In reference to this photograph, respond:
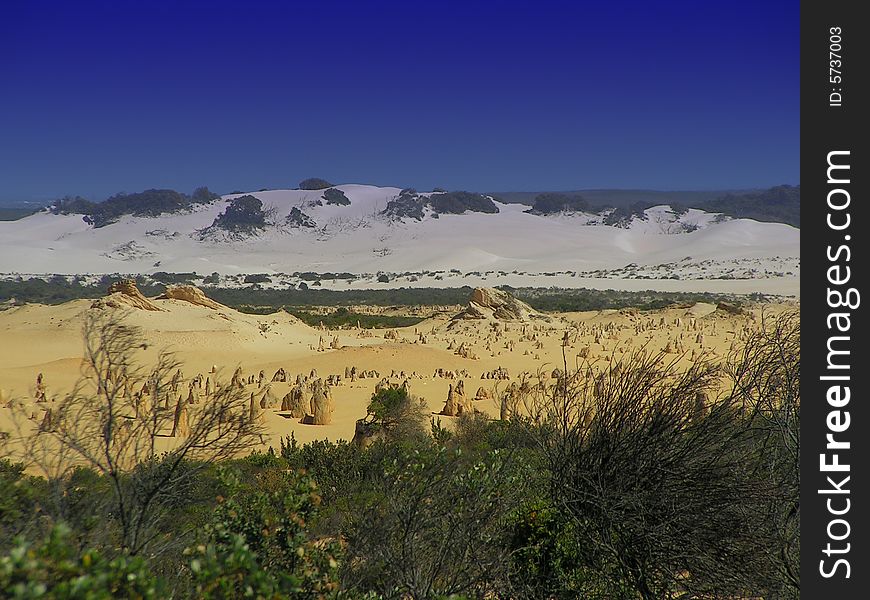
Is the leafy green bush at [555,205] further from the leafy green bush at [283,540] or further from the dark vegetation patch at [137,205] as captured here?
the leafy green bush at [283,540]

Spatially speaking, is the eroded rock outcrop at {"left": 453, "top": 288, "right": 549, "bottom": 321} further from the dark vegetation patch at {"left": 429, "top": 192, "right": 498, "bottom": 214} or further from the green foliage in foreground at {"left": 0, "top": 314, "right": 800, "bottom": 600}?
the dark vegetation patch at {"left": 429, "top": 192, "right": 498, "bottom": 214}

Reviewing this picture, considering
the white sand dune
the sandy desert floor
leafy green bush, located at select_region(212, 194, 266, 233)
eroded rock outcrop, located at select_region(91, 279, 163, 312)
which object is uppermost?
leafy green bush, located at select_region(212, 194, 266, 233)

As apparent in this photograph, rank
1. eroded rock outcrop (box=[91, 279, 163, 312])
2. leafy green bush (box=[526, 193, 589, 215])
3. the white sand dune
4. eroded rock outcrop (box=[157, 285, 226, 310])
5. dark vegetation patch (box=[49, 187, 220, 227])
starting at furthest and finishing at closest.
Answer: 1. leafy green bush (box=[526, 193, 589, 215])
2. dark vegetation patch (box=[49, 187, 220, 227])
3. the white sand dune
4. eroded rock outcrop (box=[157, 285, 226, 310])
5. eroded rock outcrop (box=[91, 279, 163, 312])

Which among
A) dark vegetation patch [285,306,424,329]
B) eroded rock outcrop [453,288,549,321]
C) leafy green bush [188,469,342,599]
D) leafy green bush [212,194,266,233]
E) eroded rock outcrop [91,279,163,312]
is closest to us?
leafy green bush [188,469,342,599]

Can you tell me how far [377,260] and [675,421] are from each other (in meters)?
72.0

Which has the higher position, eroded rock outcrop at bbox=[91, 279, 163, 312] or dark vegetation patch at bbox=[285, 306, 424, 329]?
eroded rock outcrop at bbox=[91, 279, 163, 312]

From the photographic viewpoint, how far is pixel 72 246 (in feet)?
277

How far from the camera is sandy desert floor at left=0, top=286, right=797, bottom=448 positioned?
1492 cm

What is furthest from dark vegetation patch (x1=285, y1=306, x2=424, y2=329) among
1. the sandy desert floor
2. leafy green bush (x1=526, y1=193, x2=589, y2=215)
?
leafy green bush (x1=526, y1=193, x2=589, y2=215)

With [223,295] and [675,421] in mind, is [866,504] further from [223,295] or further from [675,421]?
[223,295]

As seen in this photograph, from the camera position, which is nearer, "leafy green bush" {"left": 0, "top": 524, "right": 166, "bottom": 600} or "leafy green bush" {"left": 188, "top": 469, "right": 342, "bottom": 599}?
"leafy green bush" {"left": 0, "top": 524, "right": 166, "bottom": 600}

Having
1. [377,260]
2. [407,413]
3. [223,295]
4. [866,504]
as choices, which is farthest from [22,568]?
[377,260]

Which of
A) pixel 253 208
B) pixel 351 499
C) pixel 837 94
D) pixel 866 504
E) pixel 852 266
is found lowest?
pixel 351 499

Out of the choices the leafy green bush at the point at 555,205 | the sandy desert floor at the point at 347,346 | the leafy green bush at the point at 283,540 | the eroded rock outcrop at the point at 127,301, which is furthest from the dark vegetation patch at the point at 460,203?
the leafy green bush at the point at 283,540
